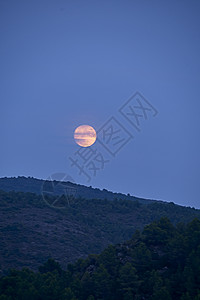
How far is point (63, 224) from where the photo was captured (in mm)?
61906

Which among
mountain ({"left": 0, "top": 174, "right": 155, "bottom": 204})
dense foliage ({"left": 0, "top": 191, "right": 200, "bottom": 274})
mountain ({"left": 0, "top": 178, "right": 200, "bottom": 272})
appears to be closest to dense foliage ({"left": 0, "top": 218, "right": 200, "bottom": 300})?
dense foliage ({"left": 0, "top": 191, "right": 200, "bottom": 274})

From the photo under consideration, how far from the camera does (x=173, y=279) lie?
1067 inches

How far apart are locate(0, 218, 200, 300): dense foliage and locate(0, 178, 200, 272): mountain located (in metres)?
15.7

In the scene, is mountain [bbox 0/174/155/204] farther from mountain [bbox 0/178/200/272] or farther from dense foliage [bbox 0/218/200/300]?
dense foliage [bbox 0/218/200/300]

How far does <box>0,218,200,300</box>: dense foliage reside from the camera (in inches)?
1028

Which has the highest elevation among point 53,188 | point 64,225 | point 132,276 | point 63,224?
point 53,188

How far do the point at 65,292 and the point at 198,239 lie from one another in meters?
10.8

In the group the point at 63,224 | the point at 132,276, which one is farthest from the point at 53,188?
the point at 132,276

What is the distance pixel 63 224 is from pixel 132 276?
35.4 metres

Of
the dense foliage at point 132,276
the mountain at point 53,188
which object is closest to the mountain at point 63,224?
the dense foliage at point 132,276

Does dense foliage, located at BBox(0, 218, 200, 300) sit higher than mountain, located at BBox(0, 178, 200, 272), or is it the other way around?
mountain, located at BBox(0, 178, 200, 272)

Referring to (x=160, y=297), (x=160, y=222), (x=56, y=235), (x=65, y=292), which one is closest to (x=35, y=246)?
(x=56, y=235)

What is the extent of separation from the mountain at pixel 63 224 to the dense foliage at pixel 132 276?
15.7 metres

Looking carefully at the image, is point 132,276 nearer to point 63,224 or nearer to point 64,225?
point 64,225
